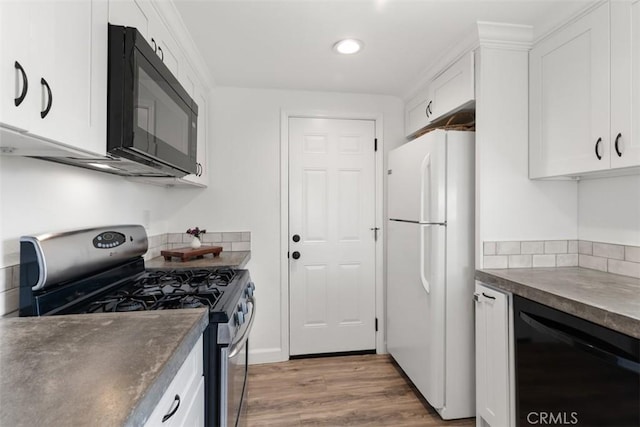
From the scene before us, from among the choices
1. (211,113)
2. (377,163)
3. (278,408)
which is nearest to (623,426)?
(278,408)

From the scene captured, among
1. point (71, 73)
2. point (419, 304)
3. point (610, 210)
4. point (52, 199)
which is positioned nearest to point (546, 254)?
point (610, 210)

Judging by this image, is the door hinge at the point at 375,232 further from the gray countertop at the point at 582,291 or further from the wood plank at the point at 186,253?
the wood plank at the point at 186,253

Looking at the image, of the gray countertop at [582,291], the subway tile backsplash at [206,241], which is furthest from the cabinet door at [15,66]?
the gray countertop at [582,291]

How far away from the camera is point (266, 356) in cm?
274

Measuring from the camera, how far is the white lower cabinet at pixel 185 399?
2.43 ft

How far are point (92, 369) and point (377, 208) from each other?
97.6 inches

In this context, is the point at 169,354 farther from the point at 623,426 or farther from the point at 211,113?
the point at 211,113

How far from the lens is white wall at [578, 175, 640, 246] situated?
1612mm

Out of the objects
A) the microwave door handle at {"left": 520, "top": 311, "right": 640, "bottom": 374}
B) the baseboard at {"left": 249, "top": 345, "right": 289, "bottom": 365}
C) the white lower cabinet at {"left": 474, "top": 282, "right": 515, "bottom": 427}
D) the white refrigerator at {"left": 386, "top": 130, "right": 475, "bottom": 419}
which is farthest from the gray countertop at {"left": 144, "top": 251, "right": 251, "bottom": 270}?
the microwave door handle at {"left": 520, "top": 311, "right": 640, "bottom": 374}

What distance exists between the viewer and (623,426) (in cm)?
108

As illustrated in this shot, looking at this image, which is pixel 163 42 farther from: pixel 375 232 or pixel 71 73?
pixel 375 232

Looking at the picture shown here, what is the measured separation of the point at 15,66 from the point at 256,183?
203 cm

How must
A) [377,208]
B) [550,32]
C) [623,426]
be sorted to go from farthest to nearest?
[377,208] < [550,32] < [623,426]

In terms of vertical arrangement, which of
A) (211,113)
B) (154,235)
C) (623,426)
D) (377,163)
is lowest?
(623,426)
